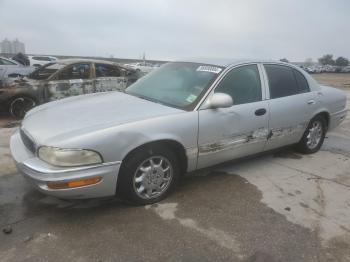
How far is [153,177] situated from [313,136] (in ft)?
9.95

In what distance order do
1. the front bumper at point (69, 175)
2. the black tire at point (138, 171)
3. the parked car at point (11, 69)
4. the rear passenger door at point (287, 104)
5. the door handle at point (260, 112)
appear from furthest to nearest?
1. the parked car at point (11, 69)
2. the rear passenger door at point (287, 104)
3. the door handle at point (260, 112)
4. the black tire at point (138, 171)
5. the front bumper at point (69, 175)

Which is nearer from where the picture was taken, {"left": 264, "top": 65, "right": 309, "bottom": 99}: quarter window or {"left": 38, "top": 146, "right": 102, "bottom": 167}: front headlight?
{"left": 38, "top": 146, "right": 102, "bottom": 167}: front headlight

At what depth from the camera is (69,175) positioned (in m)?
3.08

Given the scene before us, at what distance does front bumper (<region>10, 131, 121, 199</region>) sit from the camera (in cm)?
307

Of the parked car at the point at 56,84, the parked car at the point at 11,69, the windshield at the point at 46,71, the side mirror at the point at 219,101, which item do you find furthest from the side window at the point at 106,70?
the side mirror at the point at 219,101

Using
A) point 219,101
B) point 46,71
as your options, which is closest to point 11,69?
point 46,71

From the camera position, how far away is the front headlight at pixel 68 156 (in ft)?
10.1

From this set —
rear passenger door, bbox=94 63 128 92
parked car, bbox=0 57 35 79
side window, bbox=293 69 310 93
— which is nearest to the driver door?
Answer: side window, bbox=293 69 310 93

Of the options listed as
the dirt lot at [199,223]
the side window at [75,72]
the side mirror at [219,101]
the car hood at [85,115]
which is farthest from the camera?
the side window at [75,72]

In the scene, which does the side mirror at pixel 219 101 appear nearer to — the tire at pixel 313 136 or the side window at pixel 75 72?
the tire at pixel 313 136

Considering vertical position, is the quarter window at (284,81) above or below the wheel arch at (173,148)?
above

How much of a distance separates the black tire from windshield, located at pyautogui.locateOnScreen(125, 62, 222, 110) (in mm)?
568

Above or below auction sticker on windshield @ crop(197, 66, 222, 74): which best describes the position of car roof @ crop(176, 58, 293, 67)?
above

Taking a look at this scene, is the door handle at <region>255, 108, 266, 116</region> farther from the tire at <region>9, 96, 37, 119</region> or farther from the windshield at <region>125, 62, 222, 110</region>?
the tire at <region>9, 96, 37, 119</region>
